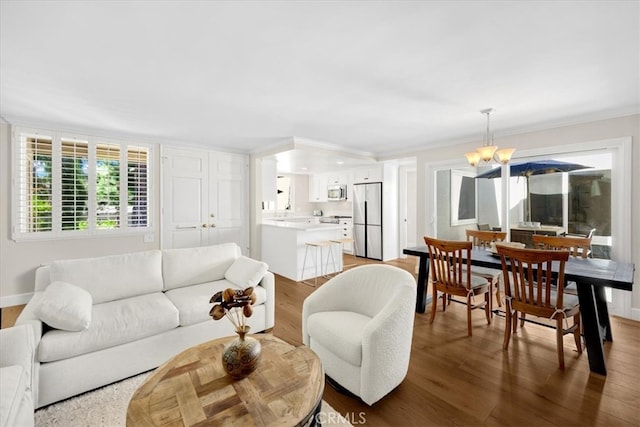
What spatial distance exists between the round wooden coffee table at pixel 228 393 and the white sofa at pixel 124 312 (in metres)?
0.85

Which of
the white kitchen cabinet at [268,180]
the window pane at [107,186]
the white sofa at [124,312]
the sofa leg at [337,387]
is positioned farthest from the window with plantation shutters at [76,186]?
the sofa leg at [337,387]

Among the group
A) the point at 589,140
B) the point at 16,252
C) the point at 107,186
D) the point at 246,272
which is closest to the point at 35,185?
the point at 107,186

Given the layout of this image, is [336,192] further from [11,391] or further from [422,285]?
[11,391]

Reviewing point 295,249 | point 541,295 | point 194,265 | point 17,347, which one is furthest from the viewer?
point 295,249

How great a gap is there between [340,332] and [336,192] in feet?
18.2

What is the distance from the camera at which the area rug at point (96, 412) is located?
168cm

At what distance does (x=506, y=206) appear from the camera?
416cm

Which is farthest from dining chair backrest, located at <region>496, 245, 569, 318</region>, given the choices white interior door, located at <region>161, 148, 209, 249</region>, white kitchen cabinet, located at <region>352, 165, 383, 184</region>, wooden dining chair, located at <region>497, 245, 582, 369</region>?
white interior door, located at <region>161, 148, 209, 249</region>

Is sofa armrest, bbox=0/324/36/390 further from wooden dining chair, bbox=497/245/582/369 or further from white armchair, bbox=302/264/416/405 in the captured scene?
wooden dining chair, bbox=497/245/582/369

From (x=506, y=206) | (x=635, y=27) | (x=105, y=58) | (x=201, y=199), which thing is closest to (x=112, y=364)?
(x=105, y=58)

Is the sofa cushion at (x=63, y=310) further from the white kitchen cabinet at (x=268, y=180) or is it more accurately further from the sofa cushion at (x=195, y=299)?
the white kitchen cabinet at (x=268, y=180)

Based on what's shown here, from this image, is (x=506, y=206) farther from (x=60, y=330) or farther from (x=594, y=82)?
(x=60, y=330)

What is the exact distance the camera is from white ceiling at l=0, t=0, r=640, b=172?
5.37 ft

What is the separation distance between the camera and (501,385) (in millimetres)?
2010
